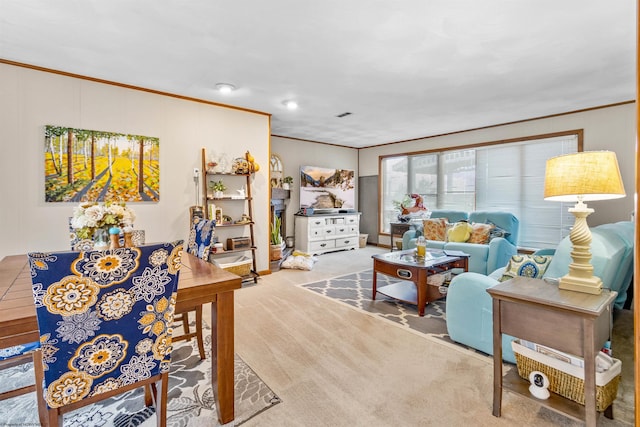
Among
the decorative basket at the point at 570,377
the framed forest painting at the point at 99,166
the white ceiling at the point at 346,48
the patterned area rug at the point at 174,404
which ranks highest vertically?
the white ceiling at the point at 346,48

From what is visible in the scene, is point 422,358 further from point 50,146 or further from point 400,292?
point 50,146

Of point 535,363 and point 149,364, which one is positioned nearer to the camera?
point 149,364

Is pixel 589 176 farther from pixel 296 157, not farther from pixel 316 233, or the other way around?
pixel 296 157

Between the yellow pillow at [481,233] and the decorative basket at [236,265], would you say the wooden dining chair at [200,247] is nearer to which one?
the decorative basket at [236,265]

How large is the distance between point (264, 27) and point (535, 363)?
9.26 ft

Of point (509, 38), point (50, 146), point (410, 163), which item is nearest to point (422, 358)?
point (509, 38)

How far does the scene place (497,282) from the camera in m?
2.38

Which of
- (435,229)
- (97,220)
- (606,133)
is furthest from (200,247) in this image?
(606,133)

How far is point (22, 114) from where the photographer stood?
3.05 metres

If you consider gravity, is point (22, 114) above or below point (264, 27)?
below

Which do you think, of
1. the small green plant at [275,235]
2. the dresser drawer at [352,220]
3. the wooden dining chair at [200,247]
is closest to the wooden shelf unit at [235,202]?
the small green plant at [275,235]

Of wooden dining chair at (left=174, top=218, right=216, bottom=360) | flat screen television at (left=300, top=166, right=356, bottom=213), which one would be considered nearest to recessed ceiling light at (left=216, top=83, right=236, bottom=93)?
wooden dining chair at (left=174, top=218, right=216, bottom=360)

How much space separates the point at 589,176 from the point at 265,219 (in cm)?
392

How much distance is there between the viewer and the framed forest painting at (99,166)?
320 cm
